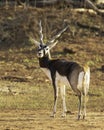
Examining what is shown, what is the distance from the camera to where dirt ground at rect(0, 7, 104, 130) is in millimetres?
13594

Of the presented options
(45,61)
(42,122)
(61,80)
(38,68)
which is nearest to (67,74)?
(61,80)

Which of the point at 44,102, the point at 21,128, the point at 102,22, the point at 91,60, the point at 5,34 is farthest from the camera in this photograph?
the point at 102,22

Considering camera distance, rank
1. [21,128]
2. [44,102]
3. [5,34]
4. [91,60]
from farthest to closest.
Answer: [5,34], [91,60], [44,102], [21,128]

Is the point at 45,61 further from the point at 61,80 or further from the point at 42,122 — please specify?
the point at 42,122

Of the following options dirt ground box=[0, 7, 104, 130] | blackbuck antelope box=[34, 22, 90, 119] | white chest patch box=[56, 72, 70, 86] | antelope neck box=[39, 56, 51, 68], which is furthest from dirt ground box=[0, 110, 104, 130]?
antelope neck box=[39, 56, 51, 68]

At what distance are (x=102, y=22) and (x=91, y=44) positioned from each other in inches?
94.7

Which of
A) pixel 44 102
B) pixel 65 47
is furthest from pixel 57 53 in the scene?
pixel 44 102

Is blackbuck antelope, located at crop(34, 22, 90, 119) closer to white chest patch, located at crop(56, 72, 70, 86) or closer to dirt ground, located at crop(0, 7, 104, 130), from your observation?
white chest patch, located at crop(56, 72, 70, 86)

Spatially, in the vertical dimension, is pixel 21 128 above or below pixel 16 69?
above

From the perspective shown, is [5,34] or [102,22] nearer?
[5,34]

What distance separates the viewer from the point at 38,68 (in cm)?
2206

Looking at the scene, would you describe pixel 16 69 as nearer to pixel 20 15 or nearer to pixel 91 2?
pixel 20 15

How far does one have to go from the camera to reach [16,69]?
21.8 metres

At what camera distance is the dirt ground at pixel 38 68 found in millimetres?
13594
